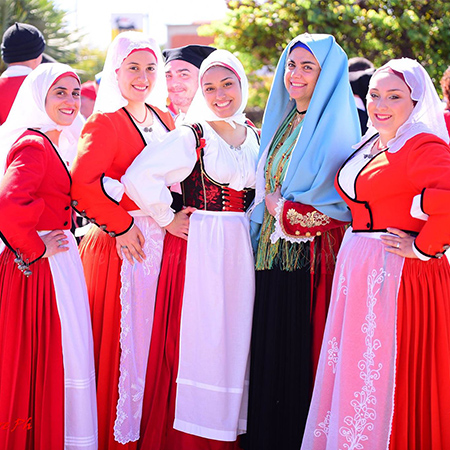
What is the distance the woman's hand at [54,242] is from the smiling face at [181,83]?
1830mm

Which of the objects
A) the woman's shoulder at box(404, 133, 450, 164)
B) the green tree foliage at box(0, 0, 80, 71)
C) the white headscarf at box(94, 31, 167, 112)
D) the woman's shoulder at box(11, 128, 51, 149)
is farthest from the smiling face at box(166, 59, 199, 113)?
the green tree foliage at box(0, 0, 80, 71)

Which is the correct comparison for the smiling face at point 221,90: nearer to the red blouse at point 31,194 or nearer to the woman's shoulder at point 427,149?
the red blouse at point 31,194

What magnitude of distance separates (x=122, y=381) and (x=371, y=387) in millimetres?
1330

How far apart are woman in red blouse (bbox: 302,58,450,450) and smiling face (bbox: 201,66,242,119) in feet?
2.68

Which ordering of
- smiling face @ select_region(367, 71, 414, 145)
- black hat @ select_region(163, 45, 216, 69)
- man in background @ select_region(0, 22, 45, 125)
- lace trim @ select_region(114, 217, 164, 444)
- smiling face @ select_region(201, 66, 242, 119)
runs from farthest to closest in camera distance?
man in background @ select_region(0, 22, 45, 125), black hat @ select_region(163, 45, 216, 69), smiling face @ select_region(201, 66, 242, 119), lace trim @ select_region(114, 217, 164, 444), smiling face @ select_region(367, 71, 414, 145)

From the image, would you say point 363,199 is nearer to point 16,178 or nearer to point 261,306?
point 261,306

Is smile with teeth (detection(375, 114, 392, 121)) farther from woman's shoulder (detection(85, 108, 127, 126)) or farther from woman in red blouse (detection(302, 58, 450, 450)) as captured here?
woman's shoulder (detection(85, 108, 127, 126))

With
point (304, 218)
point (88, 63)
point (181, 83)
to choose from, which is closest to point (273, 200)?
point (304, 218)

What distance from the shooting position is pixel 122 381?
350 centimetres

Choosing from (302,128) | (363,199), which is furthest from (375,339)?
(302,128)

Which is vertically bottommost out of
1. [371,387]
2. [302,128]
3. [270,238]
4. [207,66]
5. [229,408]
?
[229,408]

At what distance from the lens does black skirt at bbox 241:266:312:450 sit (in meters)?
3.43

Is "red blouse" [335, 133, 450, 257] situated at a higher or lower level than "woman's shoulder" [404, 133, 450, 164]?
lower

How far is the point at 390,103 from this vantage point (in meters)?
3.10
